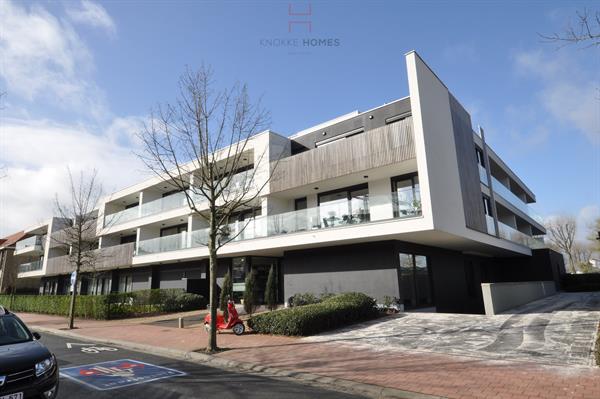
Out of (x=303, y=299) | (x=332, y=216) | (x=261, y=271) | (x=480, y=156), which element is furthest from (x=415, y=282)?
(x=480, y=156)

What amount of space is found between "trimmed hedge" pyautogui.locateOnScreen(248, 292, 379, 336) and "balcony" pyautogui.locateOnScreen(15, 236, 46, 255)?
43726mm

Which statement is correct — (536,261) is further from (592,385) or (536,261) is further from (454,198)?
(592,385)

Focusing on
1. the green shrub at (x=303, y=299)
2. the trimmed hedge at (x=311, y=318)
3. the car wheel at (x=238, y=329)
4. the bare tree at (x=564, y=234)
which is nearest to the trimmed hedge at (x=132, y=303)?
the green shrub at (x=303, y=299)

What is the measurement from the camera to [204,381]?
6883 millimetres

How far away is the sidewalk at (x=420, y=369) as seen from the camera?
5.66 meters

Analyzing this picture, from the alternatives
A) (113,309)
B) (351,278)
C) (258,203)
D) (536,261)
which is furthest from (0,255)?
(536,261)

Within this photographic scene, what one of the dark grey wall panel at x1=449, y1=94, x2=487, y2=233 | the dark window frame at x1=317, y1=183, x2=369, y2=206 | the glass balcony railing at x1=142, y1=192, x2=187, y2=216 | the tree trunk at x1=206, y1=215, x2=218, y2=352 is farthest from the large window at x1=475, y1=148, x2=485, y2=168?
the glass balcony railing at x1=142, y1=192, x2=187, y2=216

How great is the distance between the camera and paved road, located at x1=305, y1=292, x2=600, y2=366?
7949 mm

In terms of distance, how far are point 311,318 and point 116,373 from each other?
572 cm

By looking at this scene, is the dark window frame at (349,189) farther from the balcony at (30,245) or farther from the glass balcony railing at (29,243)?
the glass balcony railing at (29,243)

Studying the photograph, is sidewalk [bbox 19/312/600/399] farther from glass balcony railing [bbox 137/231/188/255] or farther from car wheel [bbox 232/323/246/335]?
glass balcony railing [bbox 137/231/188/255]

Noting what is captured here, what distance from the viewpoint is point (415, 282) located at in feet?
54.7

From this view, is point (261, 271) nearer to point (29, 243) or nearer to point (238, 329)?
point (238, 329)

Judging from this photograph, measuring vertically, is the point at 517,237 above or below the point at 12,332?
above
